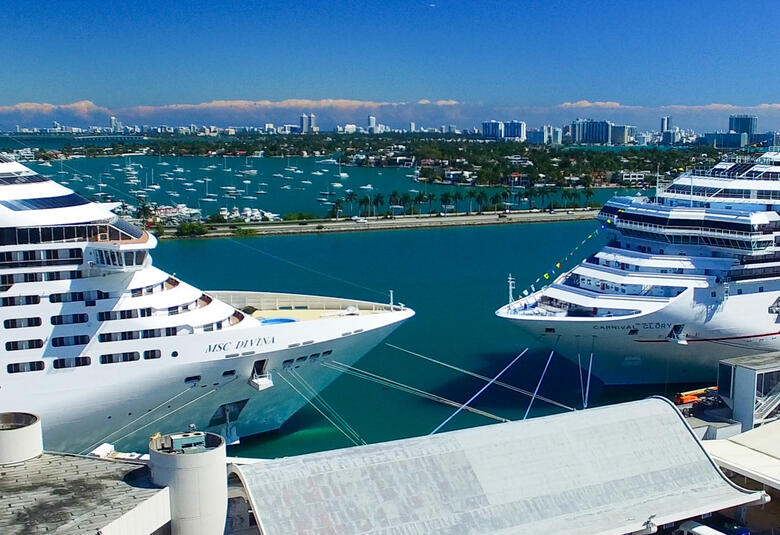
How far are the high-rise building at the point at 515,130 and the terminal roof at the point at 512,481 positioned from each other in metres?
169

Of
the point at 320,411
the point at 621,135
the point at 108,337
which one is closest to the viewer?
the point at 108,337

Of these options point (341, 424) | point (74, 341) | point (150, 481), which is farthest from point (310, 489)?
point (341, 424)

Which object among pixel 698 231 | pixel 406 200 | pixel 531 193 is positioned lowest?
pixel 531 193

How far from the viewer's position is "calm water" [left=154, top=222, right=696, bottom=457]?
Answer: 1534cm

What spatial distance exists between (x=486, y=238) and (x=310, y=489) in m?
33.7

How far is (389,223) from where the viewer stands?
4669 cm

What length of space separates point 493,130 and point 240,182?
11894 centimetres

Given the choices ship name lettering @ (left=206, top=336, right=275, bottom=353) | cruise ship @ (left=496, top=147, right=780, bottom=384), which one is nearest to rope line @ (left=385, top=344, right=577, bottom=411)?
cruise ship @ (left=496, top=147, right=780, bottom=384)

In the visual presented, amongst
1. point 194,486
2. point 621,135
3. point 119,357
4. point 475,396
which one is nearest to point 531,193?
point 475,396

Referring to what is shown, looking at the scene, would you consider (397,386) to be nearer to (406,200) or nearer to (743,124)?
(406,200)

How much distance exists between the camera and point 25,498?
324 inches

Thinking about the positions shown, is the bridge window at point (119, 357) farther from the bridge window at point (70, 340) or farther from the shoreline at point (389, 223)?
the shoreline at point (389, 223)

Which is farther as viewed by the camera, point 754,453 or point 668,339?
point 668,339

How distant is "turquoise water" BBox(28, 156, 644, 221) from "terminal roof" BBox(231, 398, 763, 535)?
42556mm
